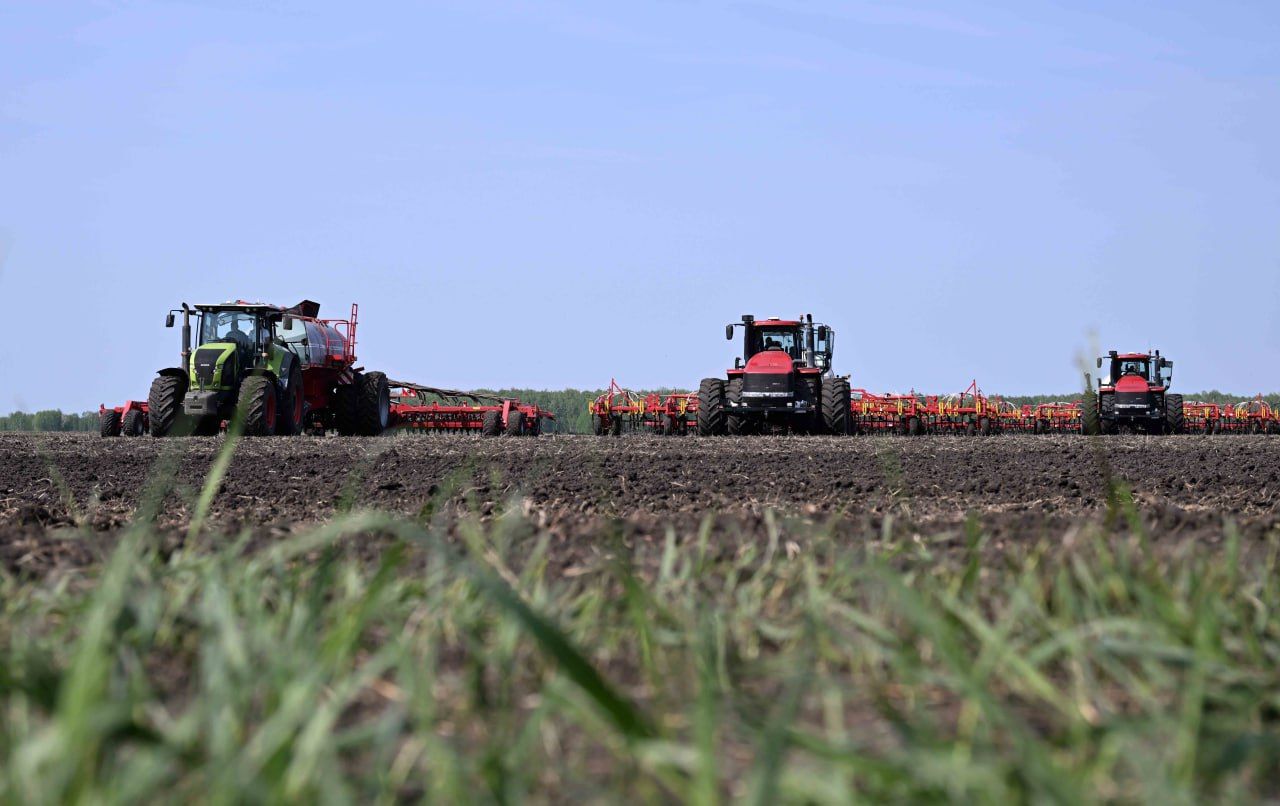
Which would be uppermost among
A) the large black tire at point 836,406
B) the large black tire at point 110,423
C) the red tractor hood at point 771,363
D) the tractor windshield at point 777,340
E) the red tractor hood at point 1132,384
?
the tractor windshield at point 777,340

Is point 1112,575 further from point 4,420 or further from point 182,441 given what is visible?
point 4,420

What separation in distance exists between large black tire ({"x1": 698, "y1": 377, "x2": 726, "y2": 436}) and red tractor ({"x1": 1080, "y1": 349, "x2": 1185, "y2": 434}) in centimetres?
1325

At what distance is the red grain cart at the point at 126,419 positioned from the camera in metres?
26.9

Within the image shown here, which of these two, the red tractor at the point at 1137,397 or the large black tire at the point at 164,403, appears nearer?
the large black tire at the point at 164,403

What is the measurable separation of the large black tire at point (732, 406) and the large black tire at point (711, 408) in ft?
0.51

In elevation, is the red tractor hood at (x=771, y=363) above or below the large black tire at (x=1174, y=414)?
Answer: above

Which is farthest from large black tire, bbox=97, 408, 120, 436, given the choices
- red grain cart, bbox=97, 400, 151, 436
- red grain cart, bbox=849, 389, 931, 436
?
red grain cart, bbox=849, 389, 931, 436

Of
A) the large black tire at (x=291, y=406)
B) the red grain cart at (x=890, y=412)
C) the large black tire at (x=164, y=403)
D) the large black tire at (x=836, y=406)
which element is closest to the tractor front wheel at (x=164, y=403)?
the large black tire at (x=164, y=403)

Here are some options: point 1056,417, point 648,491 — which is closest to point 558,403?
point 1056,417

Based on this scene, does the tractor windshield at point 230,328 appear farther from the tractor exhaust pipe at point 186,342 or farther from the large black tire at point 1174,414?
the large black tire at point 1174,414

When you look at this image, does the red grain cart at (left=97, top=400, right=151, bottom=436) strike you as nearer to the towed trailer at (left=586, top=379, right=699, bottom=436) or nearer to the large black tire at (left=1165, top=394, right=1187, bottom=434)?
the towed trailer at (left=586, top=379, right=699, bottom=436)

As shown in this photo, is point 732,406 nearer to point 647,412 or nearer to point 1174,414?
point 647,412

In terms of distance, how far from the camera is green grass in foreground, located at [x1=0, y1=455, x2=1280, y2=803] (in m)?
1.71

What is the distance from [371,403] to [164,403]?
540 cm
